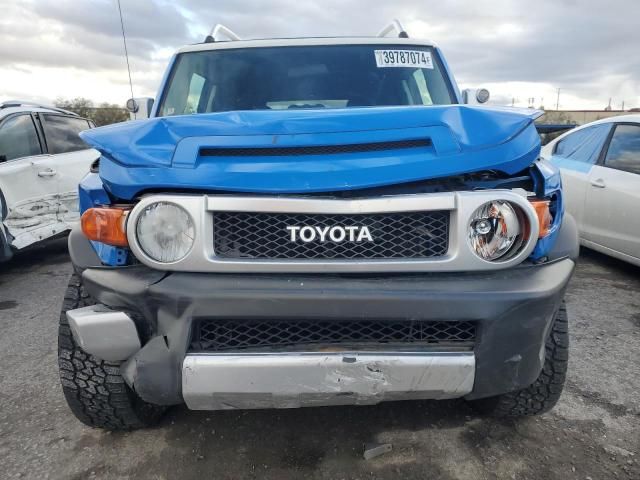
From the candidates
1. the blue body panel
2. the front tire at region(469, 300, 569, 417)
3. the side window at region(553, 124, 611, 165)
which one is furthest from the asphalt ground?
the side window at region(553, 124, 611, 165)

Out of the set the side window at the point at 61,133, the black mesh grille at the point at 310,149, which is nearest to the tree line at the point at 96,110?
the side window at the point at 61,133

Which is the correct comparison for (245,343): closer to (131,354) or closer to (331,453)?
(131,354)

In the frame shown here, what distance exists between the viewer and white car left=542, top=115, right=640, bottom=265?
425cm

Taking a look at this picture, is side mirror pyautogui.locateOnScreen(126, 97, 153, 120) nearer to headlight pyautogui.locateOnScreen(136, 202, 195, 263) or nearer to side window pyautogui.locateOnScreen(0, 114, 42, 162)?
headlight pyautogui.locateOnScreen(136, 202, 195, 263)

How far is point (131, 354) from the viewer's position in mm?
1761

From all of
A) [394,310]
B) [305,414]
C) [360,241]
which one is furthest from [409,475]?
[360,241]

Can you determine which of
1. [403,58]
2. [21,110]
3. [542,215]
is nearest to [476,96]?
[403,58]

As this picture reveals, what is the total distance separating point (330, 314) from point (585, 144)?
4563 mm

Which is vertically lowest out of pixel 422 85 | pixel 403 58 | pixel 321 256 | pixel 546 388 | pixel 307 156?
pixel 546 388

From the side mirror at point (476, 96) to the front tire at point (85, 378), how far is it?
2586 millimetres

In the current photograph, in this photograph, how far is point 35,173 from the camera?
523 cm

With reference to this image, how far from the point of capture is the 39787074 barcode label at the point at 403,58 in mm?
3113

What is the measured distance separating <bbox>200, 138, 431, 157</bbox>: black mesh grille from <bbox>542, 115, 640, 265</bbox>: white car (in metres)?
3.32

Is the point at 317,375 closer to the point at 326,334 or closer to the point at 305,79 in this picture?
the point at 326,334
